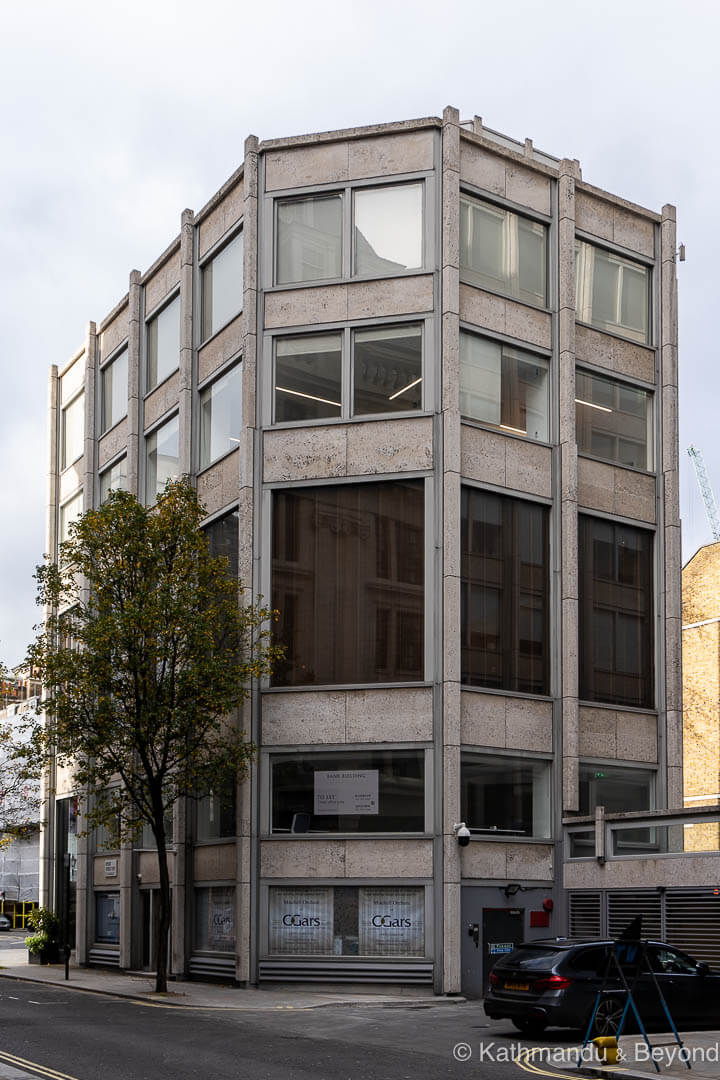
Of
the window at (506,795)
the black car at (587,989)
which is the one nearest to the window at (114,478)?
the window at (506,795)

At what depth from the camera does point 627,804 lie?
3497 cm

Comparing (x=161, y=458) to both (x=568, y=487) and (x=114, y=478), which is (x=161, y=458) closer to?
(x=114, y=478)

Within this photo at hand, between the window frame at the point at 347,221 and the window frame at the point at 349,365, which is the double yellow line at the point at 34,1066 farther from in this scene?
the window frame at the point at 347,221

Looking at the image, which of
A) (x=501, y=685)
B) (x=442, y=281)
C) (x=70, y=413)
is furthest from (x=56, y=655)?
(x=70, y=413)

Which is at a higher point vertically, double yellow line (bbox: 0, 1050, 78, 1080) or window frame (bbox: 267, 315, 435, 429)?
window frame (bbox: 267, 315, 435, 429)

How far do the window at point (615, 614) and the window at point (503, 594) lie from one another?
1381mm

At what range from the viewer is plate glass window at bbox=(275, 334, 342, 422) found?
3378cm

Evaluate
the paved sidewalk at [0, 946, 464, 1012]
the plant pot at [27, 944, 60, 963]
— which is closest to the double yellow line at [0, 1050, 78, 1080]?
the paved sidewalk at [0, 946, 464, 1012]

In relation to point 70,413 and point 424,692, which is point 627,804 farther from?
point 70,413

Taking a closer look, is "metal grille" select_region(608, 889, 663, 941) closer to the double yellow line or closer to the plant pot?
the double yellow line

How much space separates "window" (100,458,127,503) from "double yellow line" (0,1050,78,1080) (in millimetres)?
26939

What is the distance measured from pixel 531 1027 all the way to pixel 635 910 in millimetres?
8808

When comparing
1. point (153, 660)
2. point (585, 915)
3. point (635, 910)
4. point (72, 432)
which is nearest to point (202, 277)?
point (153, 660)

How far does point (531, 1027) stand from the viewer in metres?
21.1
